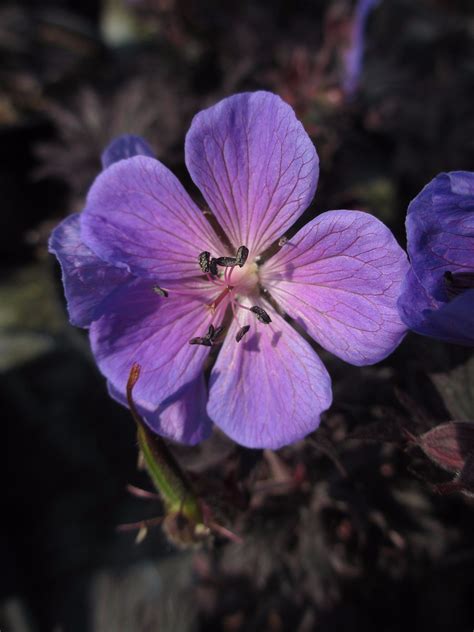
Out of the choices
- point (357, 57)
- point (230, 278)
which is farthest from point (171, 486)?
point (357, 57)

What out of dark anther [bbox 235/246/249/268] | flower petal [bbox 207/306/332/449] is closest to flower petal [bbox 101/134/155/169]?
dark anther [bbox 235/246/249/268]

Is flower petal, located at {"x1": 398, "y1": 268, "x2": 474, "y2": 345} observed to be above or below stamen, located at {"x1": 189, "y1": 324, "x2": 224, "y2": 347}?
below

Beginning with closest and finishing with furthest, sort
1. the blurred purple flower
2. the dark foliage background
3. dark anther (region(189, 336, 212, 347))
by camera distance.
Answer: dark anther (region(189, 336, 212, 347)) < the dark foliage background < the blurred purple flower

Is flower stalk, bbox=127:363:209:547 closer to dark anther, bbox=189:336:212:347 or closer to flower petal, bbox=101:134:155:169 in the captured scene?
dark anther, bbox=189:336:212:347

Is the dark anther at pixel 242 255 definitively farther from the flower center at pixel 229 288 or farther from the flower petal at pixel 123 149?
the flower petal at pixel 123 149

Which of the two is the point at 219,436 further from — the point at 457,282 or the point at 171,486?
the point at 457,282

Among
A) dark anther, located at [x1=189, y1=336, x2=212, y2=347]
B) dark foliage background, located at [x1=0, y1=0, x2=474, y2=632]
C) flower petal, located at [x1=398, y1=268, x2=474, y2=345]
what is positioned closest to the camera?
flower petal, located at [x1=398, y1=268, x2=474, y2=345]

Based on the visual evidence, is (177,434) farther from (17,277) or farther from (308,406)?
(17,277)

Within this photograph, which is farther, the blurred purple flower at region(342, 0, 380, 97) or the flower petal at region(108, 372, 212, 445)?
the blurred purple flower at region(342, 0, 380, 97)

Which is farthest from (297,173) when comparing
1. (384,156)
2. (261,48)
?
(261,48)
